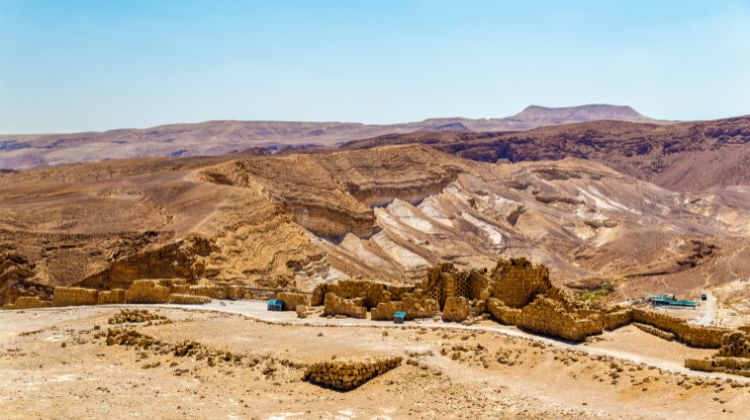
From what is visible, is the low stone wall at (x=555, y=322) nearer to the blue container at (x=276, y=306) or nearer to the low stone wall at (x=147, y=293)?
the blue container at (x=276, y=306)

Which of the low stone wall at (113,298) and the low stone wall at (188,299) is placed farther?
the low stone wall at (113,298)

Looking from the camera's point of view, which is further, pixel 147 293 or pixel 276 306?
pixel 147 293

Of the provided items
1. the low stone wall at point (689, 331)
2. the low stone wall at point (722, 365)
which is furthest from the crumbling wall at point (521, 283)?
the low stone wall at point (722, 365)

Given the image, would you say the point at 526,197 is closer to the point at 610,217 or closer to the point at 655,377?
the point at 610,217

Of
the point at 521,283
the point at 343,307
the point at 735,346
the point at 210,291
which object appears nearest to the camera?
the point at 735,346

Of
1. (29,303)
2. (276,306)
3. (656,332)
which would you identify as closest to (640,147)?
(276,306)

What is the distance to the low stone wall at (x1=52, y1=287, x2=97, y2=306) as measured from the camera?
3161 centimetres

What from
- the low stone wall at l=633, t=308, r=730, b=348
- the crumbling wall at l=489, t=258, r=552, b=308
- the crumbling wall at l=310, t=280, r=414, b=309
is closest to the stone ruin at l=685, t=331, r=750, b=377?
the low stone wall at l=633, t=308, r=730, b=348

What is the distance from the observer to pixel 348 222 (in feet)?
202

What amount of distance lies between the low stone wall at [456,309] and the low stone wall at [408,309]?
0.90 metres

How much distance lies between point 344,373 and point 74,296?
1881 centimetres

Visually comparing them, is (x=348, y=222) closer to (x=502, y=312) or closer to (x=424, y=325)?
(x=502, y=312)

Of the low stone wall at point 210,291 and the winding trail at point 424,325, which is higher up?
the winding trail at point 424,325

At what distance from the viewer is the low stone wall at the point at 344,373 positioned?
671 inches
